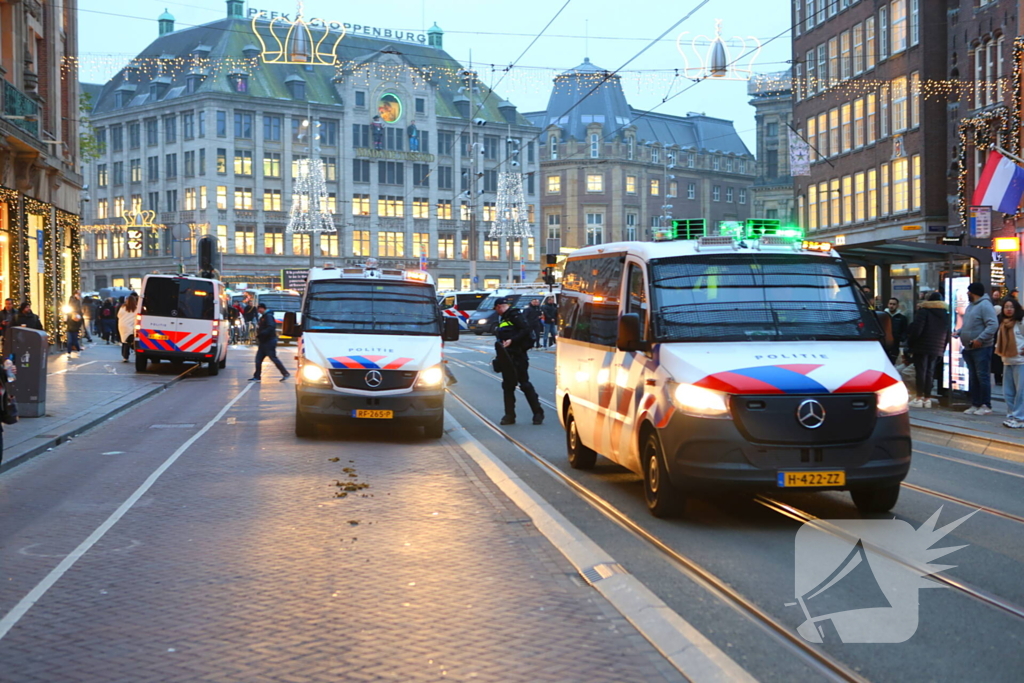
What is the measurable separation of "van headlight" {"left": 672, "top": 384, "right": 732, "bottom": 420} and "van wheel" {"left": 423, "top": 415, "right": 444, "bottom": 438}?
6.80 m

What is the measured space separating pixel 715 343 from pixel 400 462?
4736 mm

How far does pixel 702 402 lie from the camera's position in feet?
28.0

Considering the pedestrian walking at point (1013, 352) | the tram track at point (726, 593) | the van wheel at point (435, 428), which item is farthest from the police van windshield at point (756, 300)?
the pedestrian walking at point (1013, 352)

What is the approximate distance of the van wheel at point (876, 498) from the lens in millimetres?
8969

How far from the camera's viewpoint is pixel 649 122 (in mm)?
108062

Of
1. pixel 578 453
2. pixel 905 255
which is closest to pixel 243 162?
pixel 905 255

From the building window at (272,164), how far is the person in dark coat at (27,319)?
63.6 m

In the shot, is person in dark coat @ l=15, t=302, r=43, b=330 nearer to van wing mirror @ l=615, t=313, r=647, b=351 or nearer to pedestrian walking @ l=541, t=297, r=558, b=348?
van wing mirror @ l=615, t=313, r=647, b=351

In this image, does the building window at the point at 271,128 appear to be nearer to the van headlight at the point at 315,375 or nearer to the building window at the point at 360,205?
the building window at the point at 360,205

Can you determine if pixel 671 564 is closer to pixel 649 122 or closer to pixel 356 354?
pixel 356 354

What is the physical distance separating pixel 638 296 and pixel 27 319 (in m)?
16.1

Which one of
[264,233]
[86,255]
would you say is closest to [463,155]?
[264,233]

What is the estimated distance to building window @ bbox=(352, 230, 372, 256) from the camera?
9150 cm

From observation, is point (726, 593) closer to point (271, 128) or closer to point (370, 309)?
point (370, 309)
